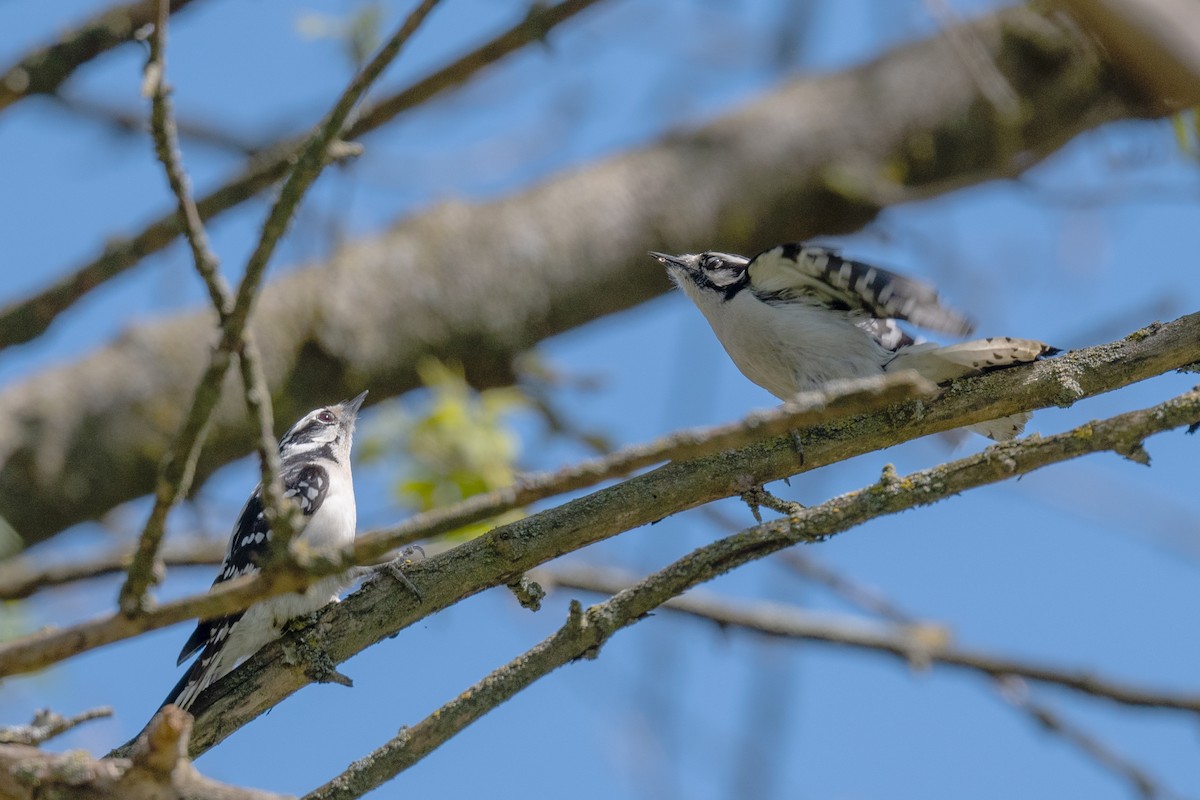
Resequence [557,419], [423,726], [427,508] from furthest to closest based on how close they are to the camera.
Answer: [557,419]
[427,508]
[423,726]

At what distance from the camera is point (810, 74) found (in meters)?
7.75

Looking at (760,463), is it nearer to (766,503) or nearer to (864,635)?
(766,503)

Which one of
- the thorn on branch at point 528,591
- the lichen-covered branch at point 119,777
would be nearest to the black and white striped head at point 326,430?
the thorn on branch at point 528,591

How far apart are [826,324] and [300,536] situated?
2.37m

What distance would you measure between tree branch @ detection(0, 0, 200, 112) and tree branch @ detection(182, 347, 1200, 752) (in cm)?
271

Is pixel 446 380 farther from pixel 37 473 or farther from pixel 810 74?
pixel 810 74

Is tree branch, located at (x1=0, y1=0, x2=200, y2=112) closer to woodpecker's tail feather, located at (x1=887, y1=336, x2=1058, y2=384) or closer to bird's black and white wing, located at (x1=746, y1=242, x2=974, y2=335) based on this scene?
bird's black and white wing, located at (x1=746, y1=242, x2=974, y2=335)

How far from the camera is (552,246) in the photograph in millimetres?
6816

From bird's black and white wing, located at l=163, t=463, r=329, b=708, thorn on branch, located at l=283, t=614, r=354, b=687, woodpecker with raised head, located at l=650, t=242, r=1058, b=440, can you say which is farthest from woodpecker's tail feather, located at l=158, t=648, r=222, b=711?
woodpecker with raised head, located at l=650, t=242, r=1058, b=440

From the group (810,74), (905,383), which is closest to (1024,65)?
(810,74)

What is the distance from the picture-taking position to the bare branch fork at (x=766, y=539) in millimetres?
3055

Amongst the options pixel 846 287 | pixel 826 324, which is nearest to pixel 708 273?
pixel 826 324

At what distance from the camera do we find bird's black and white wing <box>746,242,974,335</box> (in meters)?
3.79

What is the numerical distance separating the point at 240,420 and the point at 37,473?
1008mm
